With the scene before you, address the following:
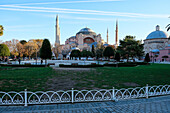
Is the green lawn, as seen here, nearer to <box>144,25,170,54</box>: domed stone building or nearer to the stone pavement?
the stone pavement

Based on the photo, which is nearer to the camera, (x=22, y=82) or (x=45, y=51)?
(x=22, y=82)

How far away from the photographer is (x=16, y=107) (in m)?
4.50

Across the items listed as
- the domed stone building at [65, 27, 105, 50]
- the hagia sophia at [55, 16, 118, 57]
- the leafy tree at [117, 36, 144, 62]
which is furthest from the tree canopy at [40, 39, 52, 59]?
the domed stone building at [65, 27, 105, 50]

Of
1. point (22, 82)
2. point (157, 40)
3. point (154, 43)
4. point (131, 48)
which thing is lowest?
point (22, 82)

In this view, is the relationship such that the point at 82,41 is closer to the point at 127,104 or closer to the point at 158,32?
the point at 158,32

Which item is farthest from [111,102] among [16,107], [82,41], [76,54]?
[82,41]

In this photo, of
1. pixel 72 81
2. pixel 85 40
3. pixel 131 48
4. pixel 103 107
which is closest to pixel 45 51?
pixel 72 81

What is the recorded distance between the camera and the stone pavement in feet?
14.0

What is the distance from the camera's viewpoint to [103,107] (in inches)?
178

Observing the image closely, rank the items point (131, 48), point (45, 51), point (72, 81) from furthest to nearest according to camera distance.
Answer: point (131, 48)
point (45, 51)
point (72, 81)

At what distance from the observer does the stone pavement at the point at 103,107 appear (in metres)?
4.25

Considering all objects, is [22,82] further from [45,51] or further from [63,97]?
[45,51]

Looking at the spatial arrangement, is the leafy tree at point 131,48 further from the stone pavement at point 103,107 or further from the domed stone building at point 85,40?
the domed stone building at point 85,40

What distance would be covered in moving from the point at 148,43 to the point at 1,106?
67992 millimetres
